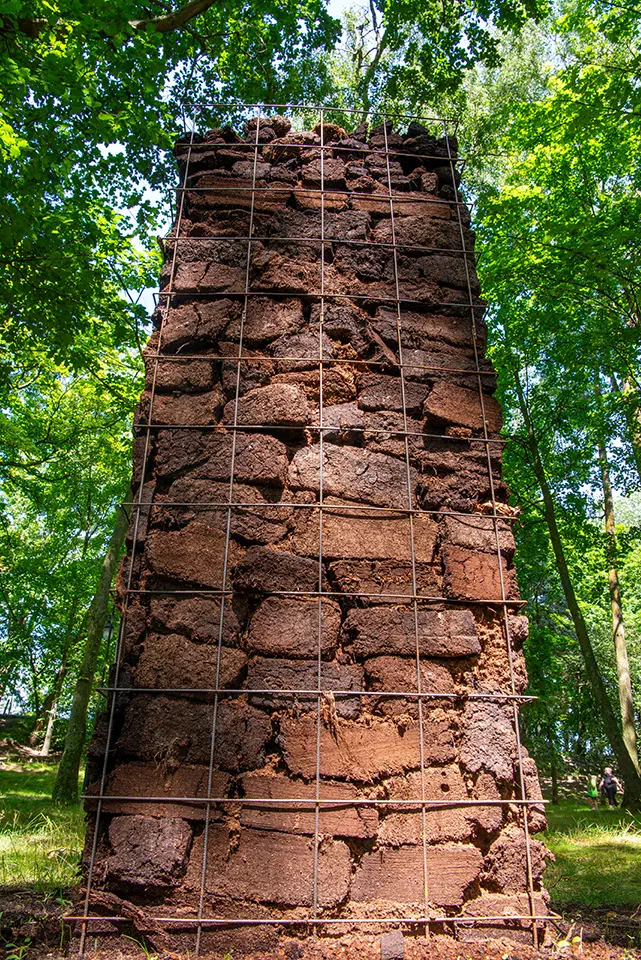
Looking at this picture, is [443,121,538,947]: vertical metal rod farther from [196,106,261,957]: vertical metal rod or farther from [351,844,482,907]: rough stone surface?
[196,106,261,957]: vertical metal rod

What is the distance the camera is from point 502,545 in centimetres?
266

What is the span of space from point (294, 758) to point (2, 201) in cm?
489

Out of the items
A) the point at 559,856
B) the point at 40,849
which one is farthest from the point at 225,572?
the point at 559,856

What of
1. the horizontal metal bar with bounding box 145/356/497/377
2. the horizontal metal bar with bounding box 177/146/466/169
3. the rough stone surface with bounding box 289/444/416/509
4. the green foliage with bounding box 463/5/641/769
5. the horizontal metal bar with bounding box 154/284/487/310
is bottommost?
the rough stone surface with bounding box 289/444/416/509

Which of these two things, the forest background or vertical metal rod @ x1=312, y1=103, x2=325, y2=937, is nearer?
vertical metal rod @ x1=312, y1=103, x2=325, y2=937

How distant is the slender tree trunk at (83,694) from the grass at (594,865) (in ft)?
20.6

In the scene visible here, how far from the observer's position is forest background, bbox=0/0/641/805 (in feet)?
19.2

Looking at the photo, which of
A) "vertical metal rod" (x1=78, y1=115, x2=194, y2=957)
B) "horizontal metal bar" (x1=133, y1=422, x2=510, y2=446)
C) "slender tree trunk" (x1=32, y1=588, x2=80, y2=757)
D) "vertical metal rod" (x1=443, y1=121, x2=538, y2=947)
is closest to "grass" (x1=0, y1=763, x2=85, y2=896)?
"vertical metal rod" (x1=78, y1=115, x2=194, y2=957)

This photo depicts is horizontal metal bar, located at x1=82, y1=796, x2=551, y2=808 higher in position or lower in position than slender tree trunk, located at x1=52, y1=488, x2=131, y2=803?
lower

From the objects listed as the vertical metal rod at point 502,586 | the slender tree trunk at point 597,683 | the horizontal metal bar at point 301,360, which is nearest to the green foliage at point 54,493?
the horizontal metal bar at point 301,360

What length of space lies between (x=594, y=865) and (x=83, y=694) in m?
7.21

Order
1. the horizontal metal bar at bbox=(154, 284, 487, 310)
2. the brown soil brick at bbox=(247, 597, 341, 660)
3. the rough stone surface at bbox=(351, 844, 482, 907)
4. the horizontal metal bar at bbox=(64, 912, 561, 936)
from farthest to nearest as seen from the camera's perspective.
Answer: the horizontal metal bar at bbox=(154, 284, 487, 310) < the brown soil brick at bbox=(247, 597, 341, 660) < the rough stone surface at bbox=(351, 844, 482, 907) < the horizontal metal bar at bbox=(64, 912, 561, 936)

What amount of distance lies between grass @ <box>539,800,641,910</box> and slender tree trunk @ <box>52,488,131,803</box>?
6.28 meters

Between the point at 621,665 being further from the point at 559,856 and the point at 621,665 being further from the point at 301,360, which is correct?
the point at 301,360
